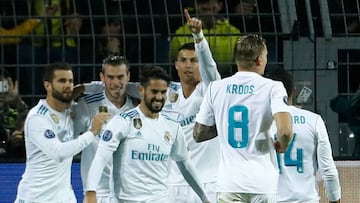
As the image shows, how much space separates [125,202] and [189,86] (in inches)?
46.6

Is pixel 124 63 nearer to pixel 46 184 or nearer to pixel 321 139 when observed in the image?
pixel 46 184

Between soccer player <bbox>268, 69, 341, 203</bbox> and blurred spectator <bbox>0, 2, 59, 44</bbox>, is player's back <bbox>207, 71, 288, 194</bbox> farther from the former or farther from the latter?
blurred spectator <bbox>0, 2, 59, 44</bbox>

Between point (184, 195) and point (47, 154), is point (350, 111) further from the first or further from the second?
point (47, 154)

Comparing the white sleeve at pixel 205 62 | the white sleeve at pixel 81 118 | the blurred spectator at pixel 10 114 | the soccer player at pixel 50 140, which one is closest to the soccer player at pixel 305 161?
the white sleeve at pixel 205 62

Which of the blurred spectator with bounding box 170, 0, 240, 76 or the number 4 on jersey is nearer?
the number 4 on jersey

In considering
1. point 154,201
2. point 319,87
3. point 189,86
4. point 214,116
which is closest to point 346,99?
point 319,87

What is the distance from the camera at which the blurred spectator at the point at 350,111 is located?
1018 cm

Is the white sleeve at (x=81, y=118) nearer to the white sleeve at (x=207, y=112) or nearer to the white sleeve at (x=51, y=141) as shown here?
the white sleeve at (x=51, y=141)

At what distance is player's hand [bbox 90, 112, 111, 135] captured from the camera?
27.3ft

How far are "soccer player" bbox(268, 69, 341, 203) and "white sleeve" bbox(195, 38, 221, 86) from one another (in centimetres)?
71

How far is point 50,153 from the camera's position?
8.47 meters

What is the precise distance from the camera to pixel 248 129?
684 centimetres

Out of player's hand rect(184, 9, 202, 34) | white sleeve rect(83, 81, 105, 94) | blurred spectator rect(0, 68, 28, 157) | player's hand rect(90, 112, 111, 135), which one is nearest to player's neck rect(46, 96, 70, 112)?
white sleeve rect(83, 81, 105, 94)

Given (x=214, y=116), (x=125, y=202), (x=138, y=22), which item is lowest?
(x=125, y=202)
